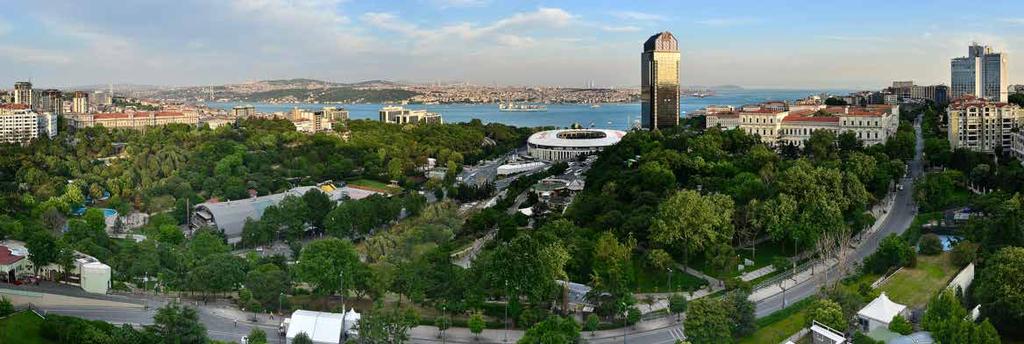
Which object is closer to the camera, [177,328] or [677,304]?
[177,328]

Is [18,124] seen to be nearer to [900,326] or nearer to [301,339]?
[301,339]

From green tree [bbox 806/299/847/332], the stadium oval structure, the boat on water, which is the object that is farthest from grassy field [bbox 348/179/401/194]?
the boat on water

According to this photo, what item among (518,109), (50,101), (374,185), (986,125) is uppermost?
(518,109)

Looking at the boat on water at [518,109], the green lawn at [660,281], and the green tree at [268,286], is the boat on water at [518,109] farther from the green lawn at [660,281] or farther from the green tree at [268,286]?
the green tree at [268,286]

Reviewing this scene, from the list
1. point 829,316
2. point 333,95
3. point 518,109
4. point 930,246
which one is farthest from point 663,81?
point 333,95

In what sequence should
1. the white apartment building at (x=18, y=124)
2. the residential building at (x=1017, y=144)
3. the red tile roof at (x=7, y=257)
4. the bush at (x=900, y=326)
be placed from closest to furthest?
the bush at (x=900, y=326), the red tile roof at (x=7, y=257), the residential building at (x=1017, y=144), the white apartment building at (x=18, y=124)

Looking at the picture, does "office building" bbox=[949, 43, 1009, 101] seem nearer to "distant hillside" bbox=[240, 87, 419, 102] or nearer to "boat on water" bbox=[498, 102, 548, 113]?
"boat on water" bbox=[498, 102, 548, 113]

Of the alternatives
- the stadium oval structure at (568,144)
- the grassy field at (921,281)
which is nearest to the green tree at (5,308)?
the grassy field at (921,281)
